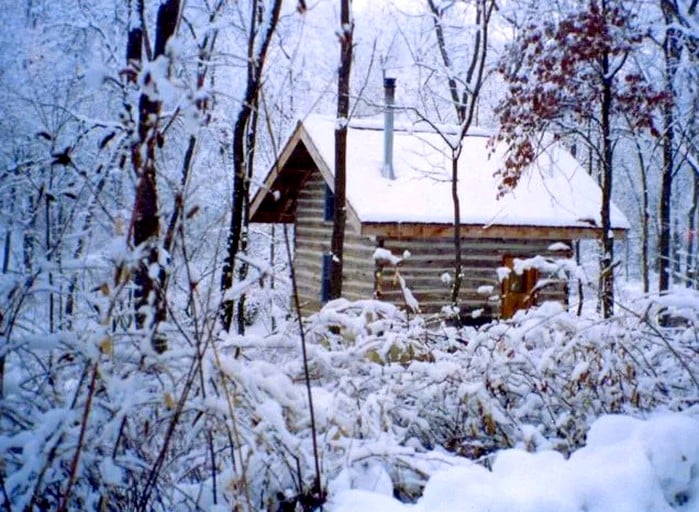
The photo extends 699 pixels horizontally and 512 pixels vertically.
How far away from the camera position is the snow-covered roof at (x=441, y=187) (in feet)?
47.0

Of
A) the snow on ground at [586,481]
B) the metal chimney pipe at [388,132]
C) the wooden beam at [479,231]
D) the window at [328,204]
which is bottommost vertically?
the snow on ground at [586,481]

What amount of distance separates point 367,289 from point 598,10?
25.3ft

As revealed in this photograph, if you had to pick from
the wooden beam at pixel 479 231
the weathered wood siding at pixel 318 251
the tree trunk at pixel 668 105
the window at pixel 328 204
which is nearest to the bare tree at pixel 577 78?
the tree trunk at pixel 668 105

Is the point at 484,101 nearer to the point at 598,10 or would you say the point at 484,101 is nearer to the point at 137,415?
the point at 598,10

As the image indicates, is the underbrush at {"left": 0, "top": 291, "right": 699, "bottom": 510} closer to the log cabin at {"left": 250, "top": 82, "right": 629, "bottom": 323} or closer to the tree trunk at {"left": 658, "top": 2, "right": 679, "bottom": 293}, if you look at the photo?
the tree trunk at {"left": 658, "top": 2, "right": 679, "bottom": 293}

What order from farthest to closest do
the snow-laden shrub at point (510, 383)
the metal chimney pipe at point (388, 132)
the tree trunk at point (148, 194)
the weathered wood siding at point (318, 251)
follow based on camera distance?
the weathered wood siding at point (318, 251), the metal chimney pipe at point (388, 132), the snow-laden shrub at point (510, 383), the tree trunk at point (148, 194)

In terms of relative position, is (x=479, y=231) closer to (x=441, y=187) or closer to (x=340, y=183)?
(x=441, y=187)

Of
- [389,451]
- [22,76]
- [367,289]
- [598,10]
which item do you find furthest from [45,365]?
[22,76]

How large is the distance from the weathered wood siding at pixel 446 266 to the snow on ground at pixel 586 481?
12094 millimetres

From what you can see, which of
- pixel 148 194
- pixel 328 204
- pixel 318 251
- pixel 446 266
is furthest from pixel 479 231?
pixel 148 194

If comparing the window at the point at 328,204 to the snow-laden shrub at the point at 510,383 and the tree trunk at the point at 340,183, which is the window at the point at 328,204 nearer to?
the tree trunk at the point at 340,183

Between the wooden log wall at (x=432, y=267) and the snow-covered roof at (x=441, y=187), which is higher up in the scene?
the snow-covered roof at (x=441, y=187)

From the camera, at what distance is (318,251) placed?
18766 mm

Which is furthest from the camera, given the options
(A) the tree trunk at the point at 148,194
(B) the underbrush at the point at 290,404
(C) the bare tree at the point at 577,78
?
(C) the bare tree at the point at 577,78
